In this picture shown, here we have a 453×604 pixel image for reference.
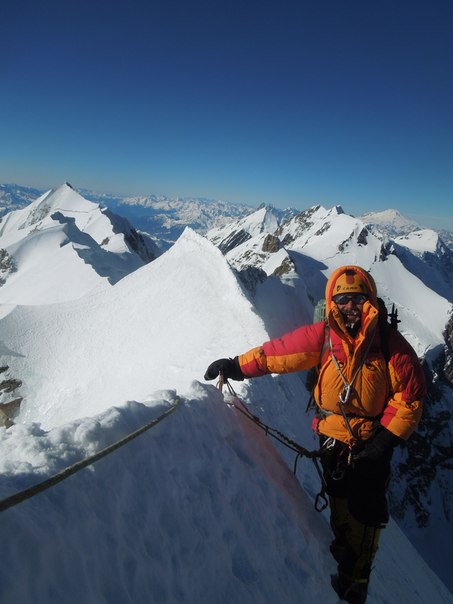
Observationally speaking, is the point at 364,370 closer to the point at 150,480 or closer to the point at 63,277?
the point at 150,480

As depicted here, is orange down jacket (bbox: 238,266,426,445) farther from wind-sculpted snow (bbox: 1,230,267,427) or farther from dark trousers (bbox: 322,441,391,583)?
wind-sculpted snow (bbox: 1,230,267,427)

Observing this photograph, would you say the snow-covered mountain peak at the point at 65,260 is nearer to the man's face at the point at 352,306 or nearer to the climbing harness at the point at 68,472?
the climbing harness at the point at 68,472

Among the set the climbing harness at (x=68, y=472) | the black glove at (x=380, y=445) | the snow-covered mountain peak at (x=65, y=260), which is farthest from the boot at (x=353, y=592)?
the snow-covered mountain peak at (x=65, y=260)

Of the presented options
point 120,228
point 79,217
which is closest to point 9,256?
point 120,228

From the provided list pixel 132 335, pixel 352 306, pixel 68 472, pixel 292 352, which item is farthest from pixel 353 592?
pixel 132 335

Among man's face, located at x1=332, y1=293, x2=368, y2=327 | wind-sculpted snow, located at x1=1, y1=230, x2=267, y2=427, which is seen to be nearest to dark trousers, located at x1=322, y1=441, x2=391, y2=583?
man's face, located at x1=332, y1=293, x2=368, y2=327

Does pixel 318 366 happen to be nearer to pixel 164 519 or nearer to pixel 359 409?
pixel 359 409
